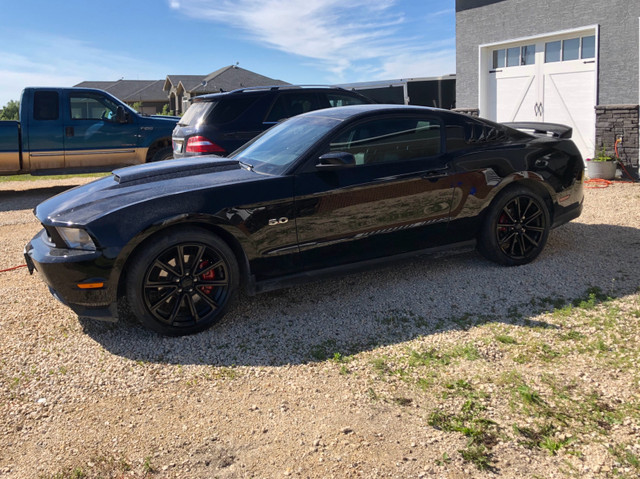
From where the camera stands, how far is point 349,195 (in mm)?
4797

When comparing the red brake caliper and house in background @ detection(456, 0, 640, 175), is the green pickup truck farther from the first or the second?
the red brake caliper

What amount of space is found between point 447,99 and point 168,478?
16190 mm

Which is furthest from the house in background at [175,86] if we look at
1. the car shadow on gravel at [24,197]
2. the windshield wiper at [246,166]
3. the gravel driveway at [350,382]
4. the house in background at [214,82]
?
the gravel driveway at [350,382]

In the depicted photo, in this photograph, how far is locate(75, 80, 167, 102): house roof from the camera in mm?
57247

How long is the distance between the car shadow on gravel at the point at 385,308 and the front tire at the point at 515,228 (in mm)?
142

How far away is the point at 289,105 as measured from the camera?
8.67m

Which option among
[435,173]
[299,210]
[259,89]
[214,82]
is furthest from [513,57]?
[214,82]

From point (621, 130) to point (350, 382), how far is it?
8.98m

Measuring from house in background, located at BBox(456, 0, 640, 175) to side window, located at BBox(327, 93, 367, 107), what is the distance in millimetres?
4768

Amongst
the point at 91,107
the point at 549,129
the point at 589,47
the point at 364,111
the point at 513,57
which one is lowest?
the point at 549,129

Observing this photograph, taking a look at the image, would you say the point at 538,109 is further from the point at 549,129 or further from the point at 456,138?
the point at 456,138

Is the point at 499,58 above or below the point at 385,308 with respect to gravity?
above

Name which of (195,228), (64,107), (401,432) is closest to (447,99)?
(64,107)

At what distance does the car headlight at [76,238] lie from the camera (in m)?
4.11
